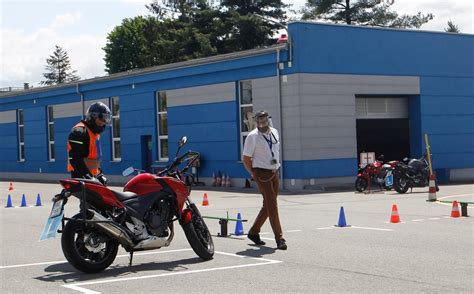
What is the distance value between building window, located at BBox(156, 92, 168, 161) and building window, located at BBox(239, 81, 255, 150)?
5588mm

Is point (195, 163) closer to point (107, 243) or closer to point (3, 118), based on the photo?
point (107, 243)

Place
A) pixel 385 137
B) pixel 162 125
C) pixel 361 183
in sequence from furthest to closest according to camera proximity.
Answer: pixel 162 125 → pixel 385 137 → pixel 361 183

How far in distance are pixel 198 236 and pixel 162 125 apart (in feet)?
87.1

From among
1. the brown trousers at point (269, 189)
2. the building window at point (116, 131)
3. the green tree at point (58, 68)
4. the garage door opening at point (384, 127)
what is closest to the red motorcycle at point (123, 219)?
the brown trousers at point (269, 189)

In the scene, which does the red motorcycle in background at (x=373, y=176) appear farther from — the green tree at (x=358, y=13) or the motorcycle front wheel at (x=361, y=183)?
the green tree at (x=358, y=13)

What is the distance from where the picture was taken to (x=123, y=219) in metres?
9.70

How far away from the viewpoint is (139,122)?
3788 cm

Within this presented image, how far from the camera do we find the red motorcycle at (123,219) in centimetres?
933

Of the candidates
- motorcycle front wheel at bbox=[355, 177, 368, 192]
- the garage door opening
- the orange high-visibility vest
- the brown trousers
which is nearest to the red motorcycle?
the orange high-visibility vest

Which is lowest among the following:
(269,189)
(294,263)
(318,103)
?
(294,263)

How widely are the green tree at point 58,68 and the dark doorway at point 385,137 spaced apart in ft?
263

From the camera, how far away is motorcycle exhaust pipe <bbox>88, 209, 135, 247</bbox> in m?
9.36

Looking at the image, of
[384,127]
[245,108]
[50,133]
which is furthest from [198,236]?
[50,133]

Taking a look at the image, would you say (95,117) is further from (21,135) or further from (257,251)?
(21,135)
